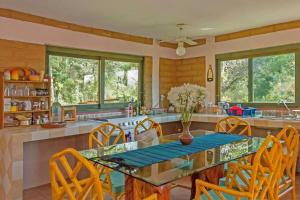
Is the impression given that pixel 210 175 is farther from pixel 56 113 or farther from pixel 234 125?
pixel 56 113

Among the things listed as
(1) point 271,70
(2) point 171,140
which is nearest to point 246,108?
(1) point 271,70

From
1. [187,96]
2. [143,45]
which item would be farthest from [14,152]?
[143,45]

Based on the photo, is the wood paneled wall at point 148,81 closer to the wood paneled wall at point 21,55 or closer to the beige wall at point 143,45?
the beige wall at point 143,45

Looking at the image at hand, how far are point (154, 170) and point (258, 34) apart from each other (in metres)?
3.51

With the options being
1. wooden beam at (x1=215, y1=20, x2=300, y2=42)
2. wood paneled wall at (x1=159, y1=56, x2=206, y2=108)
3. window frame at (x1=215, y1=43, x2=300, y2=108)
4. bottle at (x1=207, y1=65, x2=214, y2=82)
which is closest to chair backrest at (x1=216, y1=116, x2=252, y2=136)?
window frame at (x1=215, y1=43, x2=300, y2=108)

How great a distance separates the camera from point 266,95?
438cm

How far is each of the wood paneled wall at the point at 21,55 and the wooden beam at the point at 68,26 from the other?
33 cm


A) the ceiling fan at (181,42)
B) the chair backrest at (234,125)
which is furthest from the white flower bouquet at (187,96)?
the ceiling fan at (181,42)

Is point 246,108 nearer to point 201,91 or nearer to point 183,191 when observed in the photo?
point 183,191

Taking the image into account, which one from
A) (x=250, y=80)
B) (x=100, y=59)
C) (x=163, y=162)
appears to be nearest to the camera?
(x=163, y=162)

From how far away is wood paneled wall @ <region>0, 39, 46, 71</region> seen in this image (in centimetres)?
324

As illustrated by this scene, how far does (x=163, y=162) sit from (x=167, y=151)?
302 millimetres

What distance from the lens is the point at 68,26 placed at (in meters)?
3.88

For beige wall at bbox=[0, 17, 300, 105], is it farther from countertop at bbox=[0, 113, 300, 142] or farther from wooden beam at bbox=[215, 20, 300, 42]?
countertop at bbox=[0, 113, 300, 142]
